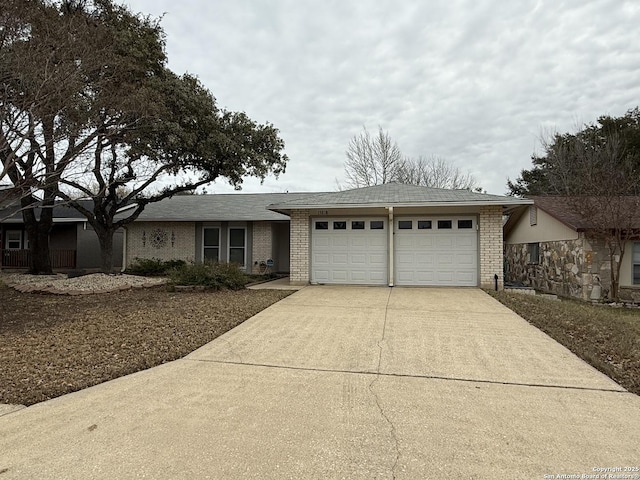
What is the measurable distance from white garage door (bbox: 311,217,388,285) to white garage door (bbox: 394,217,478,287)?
1.77 feet

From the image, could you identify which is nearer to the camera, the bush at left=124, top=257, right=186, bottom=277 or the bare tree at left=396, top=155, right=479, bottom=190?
the bush at left=124, top=257, right=186, bottom=277

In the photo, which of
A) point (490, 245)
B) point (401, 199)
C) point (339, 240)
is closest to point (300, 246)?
point (339, 240)

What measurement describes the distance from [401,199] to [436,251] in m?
1.89

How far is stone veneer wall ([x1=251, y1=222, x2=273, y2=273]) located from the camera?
51.4ft

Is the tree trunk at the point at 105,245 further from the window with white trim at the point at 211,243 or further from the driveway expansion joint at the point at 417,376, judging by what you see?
the driveway expansion joint at the point at 417,376

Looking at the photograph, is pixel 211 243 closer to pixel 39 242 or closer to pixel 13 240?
pixel 39 242

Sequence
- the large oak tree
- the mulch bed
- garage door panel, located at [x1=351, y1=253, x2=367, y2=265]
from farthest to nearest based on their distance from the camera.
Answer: garage door panel, located at [x1=351, y1=253, x2=367, y2=265], the large oak tree, the mulch bed

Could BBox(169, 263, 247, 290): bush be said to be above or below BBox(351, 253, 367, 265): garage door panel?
below

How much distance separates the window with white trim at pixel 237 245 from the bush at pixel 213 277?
478cm

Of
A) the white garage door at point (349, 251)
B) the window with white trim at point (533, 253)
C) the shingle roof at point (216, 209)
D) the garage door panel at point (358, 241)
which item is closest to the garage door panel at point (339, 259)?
the white garage door at point (349, 251)

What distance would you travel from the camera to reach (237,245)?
16.0 meters

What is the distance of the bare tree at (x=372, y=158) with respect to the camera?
2573cm

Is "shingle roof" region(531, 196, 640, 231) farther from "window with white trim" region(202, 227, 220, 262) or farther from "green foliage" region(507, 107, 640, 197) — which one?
"window with white trim" region(202, 227, 220, 262)

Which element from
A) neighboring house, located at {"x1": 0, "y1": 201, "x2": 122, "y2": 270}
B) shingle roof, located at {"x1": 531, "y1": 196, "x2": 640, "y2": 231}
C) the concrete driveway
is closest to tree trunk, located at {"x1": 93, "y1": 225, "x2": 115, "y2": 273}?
neighboring house, located at {"x1": 0, "y1": 201, "x2": 122, "y2": 270}
